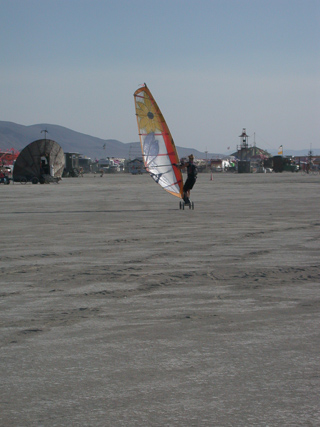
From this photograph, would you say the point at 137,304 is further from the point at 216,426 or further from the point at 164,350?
the point at 216,426

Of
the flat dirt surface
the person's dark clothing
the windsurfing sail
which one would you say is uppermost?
the windsurfing sail

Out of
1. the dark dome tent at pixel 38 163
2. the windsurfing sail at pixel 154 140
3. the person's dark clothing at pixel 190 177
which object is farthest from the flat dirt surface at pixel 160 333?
the dark dome tent at pixel 38 163

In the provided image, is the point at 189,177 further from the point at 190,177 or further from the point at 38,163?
the point at 38,163

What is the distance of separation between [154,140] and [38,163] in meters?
33.3

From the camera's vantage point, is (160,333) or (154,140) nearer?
(160,333)

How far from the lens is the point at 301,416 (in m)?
4.00

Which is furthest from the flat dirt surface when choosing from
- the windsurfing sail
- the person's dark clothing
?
the windsurfing sail

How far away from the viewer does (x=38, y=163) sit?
55406 mm

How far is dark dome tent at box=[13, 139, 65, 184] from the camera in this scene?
180 ft

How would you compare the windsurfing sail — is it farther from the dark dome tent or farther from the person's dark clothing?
the dark dome tent

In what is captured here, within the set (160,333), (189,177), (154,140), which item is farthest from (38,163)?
(160,333)

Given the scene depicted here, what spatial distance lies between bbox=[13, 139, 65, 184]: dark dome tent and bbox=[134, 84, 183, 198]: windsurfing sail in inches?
1250

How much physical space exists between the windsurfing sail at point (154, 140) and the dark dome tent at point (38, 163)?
31738 millimetres

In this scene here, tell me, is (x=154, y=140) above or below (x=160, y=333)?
above
